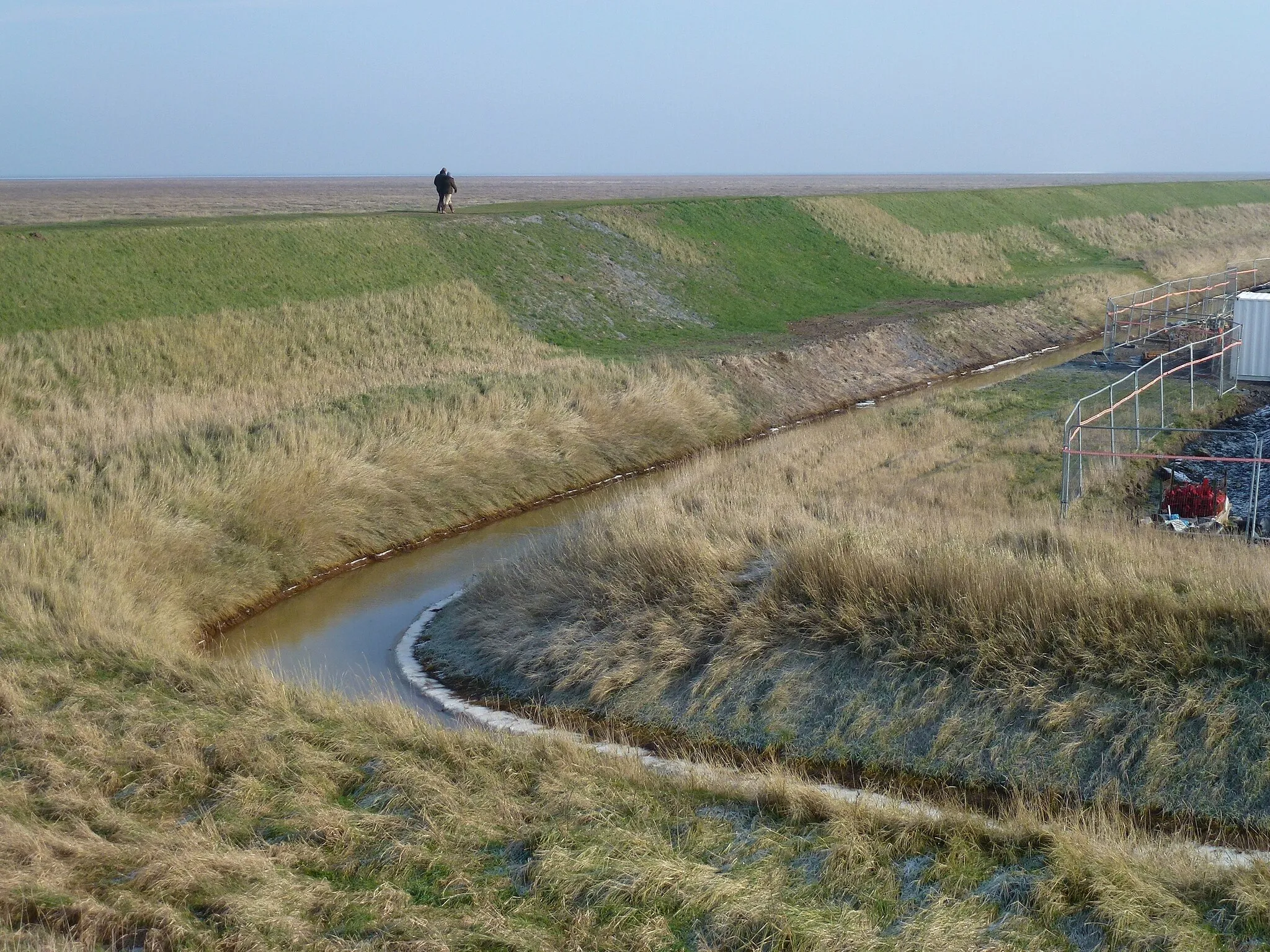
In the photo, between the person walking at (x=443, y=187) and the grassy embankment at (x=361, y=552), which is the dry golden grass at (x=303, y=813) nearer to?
the grassy embankment at (x=361, y=552)

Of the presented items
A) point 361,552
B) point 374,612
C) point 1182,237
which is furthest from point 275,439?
point 1182,237

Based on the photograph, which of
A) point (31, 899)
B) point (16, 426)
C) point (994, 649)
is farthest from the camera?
point (16, 426)

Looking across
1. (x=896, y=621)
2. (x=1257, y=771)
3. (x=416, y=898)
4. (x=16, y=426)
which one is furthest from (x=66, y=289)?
(x=1257, y=771)

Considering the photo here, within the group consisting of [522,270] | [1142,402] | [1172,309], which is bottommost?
[1142,402]

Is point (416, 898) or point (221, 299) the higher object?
point (221, 299)

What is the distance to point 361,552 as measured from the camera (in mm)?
17234

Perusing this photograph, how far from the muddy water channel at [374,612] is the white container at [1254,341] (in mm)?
13902

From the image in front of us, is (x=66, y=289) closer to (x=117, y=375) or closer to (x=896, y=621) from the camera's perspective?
(x=117, y=375)

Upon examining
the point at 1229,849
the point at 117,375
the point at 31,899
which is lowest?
the point at 1229,849

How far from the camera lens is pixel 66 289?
24484mm

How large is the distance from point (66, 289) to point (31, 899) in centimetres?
2048

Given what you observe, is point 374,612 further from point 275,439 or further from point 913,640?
point 913,640

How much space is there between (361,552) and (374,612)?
2260mm

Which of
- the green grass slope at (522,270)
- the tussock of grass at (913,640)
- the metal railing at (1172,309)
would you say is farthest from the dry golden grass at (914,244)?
the tussock of grass at (913,640)
